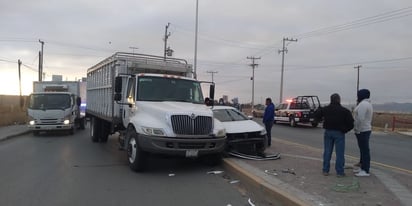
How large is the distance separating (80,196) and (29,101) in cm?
1671

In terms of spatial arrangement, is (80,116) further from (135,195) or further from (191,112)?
(135,195)

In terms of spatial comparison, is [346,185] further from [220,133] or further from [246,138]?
[246,138]

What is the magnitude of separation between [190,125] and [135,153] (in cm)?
153

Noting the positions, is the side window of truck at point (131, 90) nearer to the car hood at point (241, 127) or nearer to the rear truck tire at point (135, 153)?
the rear truck tire at point (135, 153)

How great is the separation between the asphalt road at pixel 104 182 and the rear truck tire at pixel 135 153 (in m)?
0.20

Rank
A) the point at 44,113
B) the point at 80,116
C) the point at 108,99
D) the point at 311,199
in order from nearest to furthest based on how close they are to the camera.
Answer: the point at 311,199 < the point at 108,99 < the point at 44,113 < the point at 80,116

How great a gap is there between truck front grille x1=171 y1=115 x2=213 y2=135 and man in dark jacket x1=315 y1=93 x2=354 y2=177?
2.84 m

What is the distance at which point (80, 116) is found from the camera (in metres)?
27.0

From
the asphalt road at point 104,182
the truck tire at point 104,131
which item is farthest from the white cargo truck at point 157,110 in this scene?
the truck tire at point 104,131

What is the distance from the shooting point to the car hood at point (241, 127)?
12.7 m

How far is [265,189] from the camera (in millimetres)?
8000

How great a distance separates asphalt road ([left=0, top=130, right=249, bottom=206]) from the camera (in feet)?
25.5

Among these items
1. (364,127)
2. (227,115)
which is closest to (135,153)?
(227,115)

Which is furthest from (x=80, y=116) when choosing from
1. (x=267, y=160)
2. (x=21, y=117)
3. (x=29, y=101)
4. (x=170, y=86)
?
(x=267, y=160)
